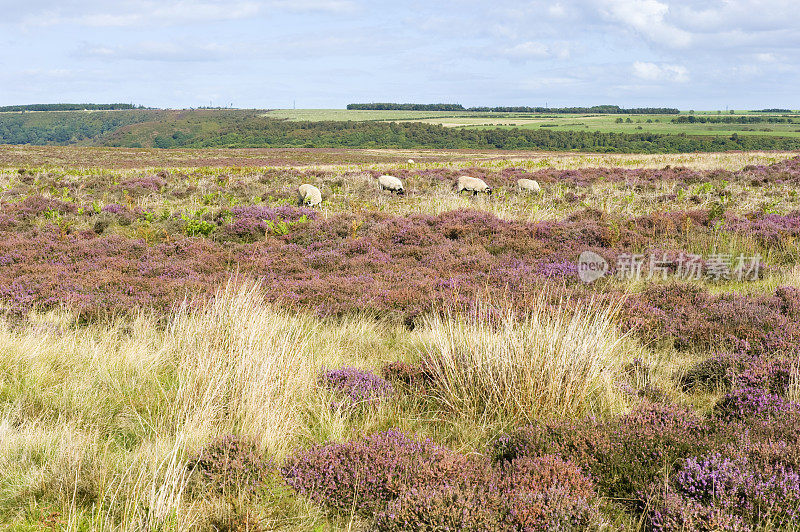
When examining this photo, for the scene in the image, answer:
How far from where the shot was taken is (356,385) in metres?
3.84

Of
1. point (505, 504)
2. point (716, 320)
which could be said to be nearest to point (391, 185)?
point (716, 320)

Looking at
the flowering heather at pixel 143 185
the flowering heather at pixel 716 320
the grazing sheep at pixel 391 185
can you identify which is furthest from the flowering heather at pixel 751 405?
the flowering heather at pixel 143 185

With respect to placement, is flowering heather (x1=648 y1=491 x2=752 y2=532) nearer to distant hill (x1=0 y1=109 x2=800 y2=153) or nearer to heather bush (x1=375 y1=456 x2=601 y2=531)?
heather bush (x1=375 y1=456 x2=601 y2=531)

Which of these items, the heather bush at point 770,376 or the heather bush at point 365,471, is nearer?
the heather bush at point 365,471

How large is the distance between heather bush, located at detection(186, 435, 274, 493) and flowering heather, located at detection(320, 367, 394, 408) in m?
0.81

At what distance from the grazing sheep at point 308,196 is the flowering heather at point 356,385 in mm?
12222

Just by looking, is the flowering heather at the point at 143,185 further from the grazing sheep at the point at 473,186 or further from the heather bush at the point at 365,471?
the heather bush at the point at 365,471

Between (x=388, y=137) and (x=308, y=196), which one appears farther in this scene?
(x=388, y=137)

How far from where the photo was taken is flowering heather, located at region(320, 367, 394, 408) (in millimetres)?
3715

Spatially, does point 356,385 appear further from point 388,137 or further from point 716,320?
point 388,137

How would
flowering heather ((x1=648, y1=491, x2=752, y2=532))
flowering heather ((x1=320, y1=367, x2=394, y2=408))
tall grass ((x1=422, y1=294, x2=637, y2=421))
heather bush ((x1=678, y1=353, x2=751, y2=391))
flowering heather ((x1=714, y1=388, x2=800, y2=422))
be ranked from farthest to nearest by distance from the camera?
heather bush ((x1=678, y1=353, x2=751, y2=391)) → flowering heather ((x1=320, y1=367, x2=394, y2=408)) → tall grass ((x1=422, y1=294, x2=637, y2=421)) → flowering heather ((x1=714, y1=388, x2=800, y2=422)) → flowering heather ((x1=648, y1=491, x2=752, y2=532))

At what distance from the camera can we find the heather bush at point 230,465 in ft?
8.70

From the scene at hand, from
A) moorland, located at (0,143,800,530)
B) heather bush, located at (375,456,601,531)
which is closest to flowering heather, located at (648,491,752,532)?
moorland, located at (0,143,800,530)

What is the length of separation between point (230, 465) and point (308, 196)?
14.1 meters
